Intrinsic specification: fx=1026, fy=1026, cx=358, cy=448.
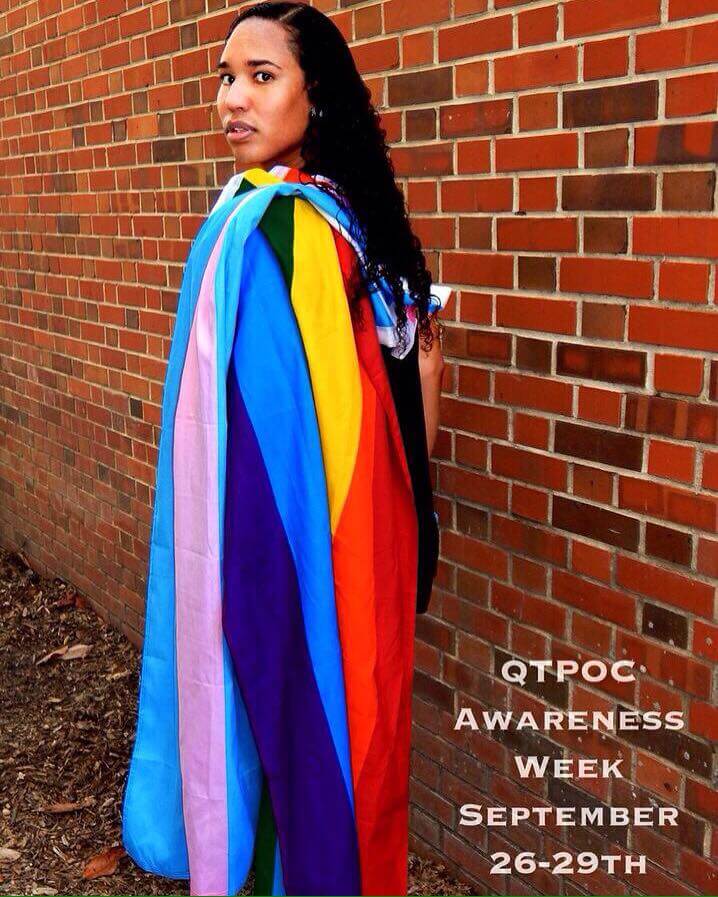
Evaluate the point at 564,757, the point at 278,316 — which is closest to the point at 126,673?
the point at 564,757

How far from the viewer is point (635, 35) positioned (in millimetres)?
2029

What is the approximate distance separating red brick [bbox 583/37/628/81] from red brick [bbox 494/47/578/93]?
0.04m

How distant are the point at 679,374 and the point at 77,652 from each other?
3.23 metres

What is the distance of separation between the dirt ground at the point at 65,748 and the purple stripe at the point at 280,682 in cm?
100

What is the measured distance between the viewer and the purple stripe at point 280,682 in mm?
1901

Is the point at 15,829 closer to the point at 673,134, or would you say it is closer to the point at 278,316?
the point at 278,316

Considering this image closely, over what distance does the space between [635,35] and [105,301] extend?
2.84 meters

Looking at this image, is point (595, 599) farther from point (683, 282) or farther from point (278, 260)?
point (278, 260)

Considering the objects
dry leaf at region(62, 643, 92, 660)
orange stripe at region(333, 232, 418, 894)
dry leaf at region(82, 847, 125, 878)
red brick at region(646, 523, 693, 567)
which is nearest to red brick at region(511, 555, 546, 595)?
red brick at region(646, 523, 693, 567)

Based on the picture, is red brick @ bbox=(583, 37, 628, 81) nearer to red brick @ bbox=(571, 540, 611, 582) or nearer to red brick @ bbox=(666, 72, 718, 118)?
red brick @ bbox=(666, 72, 718, 118)

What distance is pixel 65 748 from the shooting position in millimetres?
3709

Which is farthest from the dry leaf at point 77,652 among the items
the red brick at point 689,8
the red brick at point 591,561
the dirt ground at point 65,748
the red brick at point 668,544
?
the red brick at point 689,8

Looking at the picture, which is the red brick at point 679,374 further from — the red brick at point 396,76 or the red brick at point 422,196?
the red brick at point 396,76

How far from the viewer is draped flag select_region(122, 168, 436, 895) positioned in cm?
189
